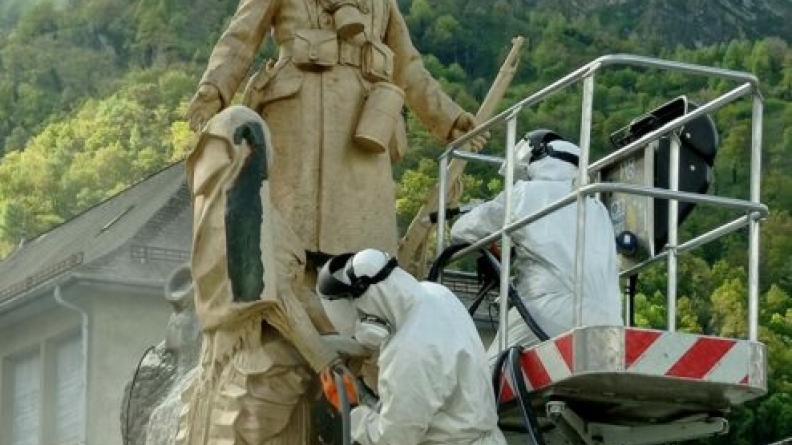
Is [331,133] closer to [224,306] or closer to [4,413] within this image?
[224,306]

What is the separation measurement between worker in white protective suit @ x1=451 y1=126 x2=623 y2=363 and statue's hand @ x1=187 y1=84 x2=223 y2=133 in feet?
4.14

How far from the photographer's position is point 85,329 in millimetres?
31656

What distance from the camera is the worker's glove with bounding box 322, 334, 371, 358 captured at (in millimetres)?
10250

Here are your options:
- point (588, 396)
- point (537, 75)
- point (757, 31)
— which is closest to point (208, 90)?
point (588, 396)

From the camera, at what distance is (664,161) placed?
1066 centimetres

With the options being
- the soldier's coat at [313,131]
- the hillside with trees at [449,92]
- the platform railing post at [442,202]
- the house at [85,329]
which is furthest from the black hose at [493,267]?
the hillside with trees at [449,92]

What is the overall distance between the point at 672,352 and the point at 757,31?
67.4 m

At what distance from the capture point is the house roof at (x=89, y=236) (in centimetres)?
3469

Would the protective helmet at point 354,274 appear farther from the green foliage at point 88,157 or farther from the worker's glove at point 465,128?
the green foliage at point 88,157

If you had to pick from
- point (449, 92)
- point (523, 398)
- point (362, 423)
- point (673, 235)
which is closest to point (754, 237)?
point (673, 235)

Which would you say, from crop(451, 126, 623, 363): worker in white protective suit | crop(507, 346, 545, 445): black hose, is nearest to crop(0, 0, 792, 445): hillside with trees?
crop(451, 126, 623, 363): worker in white protective suit

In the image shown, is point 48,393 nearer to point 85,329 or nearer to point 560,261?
point 85,329

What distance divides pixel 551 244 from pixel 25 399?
24935 mm

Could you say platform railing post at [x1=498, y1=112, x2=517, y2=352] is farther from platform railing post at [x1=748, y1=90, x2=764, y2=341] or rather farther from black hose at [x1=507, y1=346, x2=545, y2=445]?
platform railing post at [x1=748, y1=90, x2=764, y2=341]
